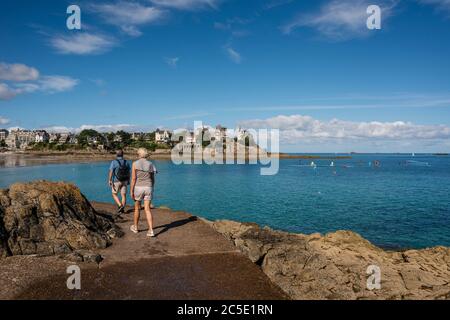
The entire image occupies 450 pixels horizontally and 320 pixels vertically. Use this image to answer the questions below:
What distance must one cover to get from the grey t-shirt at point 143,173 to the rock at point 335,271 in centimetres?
345

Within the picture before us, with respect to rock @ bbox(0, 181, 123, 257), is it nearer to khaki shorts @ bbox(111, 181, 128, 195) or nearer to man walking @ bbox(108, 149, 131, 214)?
man walking @ bbox(108, 149, 131, 214)

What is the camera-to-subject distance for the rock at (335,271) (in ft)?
28.3

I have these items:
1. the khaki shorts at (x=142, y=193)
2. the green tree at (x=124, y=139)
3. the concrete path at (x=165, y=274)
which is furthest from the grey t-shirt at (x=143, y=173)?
the green tree at (x=124, y=139)

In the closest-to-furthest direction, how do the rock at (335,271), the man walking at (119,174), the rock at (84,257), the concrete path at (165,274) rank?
the concrete path at (165,274)
the rock at (84,257)
the rock at (335,271)
the man walking at (119,174)

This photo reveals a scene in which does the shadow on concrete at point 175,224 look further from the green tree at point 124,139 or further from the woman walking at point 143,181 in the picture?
the green tree at point 124,139

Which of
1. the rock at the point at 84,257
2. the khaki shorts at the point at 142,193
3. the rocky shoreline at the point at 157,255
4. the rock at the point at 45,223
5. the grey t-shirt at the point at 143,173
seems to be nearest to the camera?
the rocky shoreline at the point at 157,255

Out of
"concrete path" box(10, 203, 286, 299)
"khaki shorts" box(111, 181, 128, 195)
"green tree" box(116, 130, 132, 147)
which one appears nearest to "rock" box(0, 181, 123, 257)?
"concrete path" box(10, 203, 286, 299)

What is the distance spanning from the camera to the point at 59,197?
32.0 ft

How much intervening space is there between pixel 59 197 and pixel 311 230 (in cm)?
1912

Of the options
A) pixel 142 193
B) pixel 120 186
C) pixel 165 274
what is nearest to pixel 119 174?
pixel 120 186
